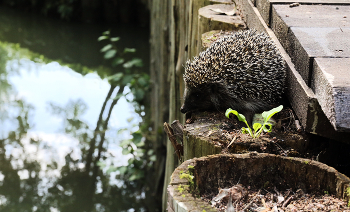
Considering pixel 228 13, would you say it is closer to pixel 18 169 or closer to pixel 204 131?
pixel 204 131

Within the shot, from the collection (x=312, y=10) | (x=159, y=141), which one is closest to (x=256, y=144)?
(x=312, y=10)

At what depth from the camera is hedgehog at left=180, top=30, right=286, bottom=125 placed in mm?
2957

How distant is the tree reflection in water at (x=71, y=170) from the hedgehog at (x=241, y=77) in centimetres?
348

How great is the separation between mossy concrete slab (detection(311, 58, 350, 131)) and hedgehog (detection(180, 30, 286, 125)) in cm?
49

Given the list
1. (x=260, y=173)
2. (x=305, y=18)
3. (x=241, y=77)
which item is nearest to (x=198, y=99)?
(x=241, y=77)

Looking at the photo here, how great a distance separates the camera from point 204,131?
2572 mm

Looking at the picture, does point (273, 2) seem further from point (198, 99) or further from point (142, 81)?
point (142, 81)

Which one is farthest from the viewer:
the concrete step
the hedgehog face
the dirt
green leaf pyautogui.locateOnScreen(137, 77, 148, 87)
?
green leaf pyautogui.locateOnScreen(137, 77, 148, 87)

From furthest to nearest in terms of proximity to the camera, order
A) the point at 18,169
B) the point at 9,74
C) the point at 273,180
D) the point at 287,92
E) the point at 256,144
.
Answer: the point at 9,74, the point at 18,169, the point at 287,92, the point at 256,144, the point at 273,180

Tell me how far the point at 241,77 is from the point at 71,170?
544 centimetres

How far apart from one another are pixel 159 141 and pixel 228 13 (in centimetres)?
333

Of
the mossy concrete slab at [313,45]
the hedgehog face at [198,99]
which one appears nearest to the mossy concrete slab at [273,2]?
the mossy concrete slab at [313,45]

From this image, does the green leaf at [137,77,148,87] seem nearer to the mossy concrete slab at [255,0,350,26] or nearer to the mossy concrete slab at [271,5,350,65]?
the mossy concrete slab at [255,0,350,26]

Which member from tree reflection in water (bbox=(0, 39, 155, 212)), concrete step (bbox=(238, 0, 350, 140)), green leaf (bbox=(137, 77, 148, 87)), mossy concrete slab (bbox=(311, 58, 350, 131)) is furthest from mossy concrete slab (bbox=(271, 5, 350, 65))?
green leaf (bbox=(137, 77, 148, 87))
